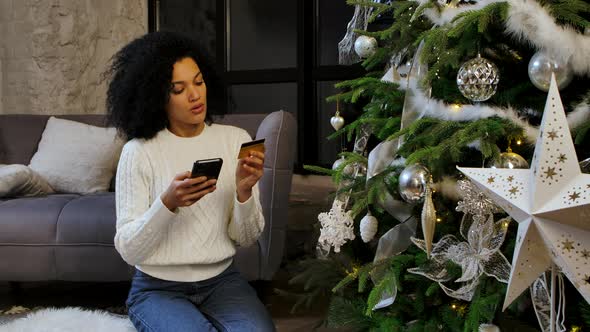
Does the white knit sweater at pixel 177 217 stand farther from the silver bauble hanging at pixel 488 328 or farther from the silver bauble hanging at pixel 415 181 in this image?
Result: the silver bauble hanging at pixel 488 328

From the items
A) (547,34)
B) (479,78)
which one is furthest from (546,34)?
(479,78)

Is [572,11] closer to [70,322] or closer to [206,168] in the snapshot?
[206,168]

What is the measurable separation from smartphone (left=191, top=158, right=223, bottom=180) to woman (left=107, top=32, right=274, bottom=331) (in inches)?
2.9

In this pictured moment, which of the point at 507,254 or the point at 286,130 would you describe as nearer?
the point at 507,254

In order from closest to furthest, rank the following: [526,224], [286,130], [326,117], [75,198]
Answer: [526,224], [286,130], [75,198], [326,117]

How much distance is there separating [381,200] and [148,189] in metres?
0.53

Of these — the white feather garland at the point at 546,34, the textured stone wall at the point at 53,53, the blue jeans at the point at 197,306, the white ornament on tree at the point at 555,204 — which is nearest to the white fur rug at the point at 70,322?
the blue jeans at the point at 197,306

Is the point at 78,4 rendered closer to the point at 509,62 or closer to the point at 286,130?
the point at 286,130

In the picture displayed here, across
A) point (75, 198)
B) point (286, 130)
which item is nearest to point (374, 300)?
point (286, 130)

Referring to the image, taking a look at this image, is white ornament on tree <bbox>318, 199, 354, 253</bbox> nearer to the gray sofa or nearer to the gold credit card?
the gold credit card

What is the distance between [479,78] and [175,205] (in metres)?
0.66

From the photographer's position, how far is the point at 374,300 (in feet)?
4.14

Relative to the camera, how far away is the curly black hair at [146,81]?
1.41 m

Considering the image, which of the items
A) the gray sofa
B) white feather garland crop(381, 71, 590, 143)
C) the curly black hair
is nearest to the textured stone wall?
the gray sofa
